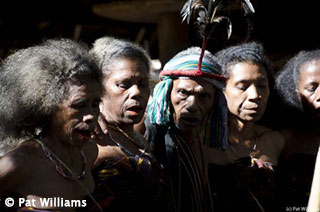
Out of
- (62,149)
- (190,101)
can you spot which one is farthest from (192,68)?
(62,149)

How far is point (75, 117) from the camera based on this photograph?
2.47 m

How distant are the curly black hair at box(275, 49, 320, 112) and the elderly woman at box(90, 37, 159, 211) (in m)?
1.43

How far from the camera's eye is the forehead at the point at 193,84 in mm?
3264

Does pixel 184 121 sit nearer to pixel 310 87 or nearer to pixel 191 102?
pixel 191 102

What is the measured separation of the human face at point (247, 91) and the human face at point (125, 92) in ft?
2.87

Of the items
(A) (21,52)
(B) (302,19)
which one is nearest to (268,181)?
(A) (21,52)

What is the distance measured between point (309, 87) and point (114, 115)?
169cm

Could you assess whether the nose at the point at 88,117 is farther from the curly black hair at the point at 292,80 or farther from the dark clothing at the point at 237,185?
the curly black hair at the point at 292,80

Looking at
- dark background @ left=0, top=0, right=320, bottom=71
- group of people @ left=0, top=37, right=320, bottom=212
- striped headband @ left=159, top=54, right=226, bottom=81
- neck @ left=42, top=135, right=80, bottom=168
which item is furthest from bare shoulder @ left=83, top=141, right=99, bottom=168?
dark background @ left=0, top=0, right=320, bottom=71

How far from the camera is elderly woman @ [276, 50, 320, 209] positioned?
153 inches

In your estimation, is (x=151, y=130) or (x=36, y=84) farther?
(x=151, y=130)

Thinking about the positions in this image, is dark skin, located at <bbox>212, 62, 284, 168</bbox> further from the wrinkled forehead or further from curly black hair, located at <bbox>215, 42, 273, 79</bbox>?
the wrinkled forehead

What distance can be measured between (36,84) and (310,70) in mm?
2321

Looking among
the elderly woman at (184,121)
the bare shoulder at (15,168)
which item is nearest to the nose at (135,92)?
the elderly woman at (184,121)
